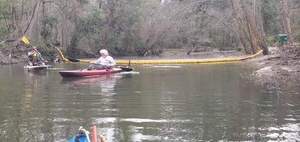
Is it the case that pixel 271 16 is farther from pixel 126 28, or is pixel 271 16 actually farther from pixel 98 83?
pixel 98 83

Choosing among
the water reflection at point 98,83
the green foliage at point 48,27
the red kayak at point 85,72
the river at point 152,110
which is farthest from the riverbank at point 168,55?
the river at point 152,110

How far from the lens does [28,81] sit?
964 inches

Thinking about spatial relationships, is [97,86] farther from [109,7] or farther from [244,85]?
[109,7]

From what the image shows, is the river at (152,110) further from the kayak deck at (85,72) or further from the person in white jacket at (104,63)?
the person in white jacket at (104,63)

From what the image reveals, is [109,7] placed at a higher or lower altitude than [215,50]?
higher

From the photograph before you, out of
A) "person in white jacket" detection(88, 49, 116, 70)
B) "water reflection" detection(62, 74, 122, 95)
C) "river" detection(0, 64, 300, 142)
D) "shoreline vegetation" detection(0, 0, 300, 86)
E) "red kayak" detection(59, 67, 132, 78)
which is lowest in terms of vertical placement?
"water reflection" detection(62, 74, 122, 95)

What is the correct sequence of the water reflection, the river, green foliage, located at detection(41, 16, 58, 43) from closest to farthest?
the river
the water reflection
green foliage, located at detection(41, 16, 58, 43)

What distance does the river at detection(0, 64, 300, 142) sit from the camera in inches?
431

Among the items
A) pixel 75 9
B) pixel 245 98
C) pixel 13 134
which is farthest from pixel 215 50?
pixel 13 134

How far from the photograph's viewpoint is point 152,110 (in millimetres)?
14461

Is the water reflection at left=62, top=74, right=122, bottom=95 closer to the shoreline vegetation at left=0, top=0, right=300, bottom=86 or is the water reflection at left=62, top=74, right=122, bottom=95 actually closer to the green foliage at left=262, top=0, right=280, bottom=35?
the shoreline vegetation at left=0, top=0, right=300, bottom=86

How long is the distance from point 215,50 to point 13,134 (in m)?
40.1

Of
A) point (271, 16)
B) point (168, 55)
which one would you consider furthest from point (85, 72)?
point (271, 16)

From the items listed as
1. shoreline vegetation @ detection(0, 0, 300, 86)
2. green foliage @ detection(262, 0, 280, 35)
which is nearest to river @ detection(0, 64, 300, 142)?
shoreline vegetation @ detection(0, 0, 300, 86)
